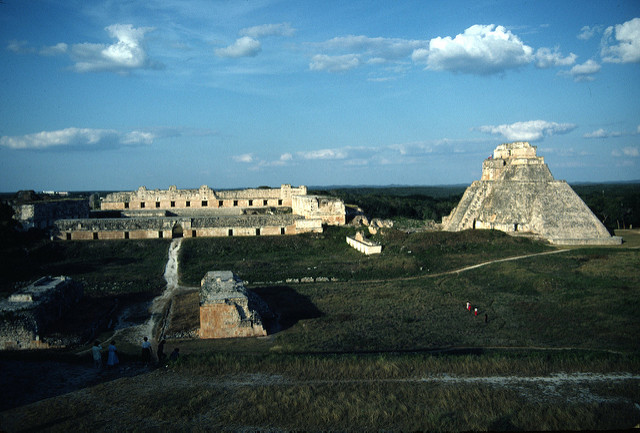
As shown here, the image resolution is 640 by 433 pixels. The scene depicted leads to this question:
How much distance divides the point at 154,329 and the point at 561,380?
39.8 ft

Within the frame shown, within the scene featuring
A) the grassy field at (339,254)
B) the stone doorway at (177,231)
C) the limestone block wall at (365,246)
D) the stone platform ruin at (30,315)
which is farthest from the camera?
the stone doorway at (177,231)

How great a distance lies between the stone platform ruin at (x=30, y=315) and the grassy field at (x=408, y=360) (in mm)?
3557

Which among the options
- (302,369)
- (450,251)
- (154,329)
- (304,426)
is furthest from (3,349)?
(450,251)

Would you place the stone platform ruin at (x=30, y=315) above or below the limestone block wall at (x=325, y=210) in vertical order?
below

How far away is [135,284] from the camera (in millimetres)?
21578

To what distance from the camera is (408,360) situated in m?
11.9

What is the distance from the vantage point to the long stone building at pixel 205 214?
95.9ft

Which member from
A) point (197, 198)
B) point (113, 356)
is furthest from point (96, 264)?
point (113, 356)

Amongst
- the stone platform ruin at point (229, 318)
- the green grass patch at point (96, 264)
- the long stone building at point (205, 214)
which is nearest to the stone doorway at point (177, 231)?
the long stone building at point (205, 214)

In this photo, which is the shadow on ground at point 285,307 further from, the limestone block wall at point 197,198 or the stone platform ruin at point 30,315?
the limestone block wall at point 197,198

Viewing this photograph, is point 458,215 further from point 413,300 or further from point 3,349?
point 3,349

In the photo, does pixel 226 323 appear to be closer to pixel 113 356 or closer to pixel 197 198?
pixel 113 356

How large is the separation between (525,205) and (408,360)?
2108cm

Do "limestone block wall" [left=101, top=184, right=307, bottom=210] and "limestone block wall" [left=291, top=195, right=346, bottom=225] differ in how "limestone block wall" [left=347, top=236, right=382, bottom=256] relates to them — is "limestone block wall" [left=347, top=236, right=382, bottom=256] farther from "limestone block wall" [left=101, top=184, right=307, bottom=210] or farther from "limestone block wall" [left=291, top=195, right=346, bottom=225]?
"limestone block wall" [left=101, top=184, right=307, bottom=210]
